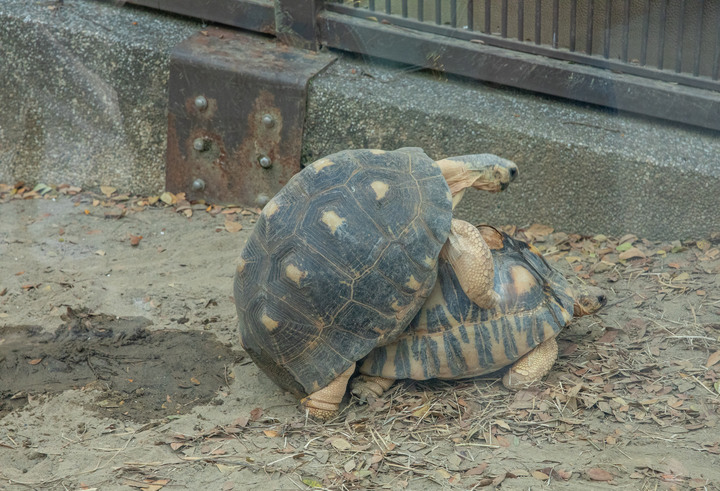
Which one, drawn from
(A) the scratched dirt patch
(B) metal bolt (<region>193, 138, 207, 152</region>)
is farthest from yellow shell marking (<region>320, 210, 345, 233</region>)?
(B) metal bolt (<region>193, 138, 207, 152</region>)

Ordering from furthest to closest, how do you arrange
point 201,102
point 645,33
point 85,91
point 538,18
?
1. point 85,91
2. point 201,102
3. point 538,18
4. point 645,33

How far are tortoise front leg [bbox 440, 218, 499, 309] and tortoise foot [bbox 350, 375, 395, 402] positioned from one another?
1.76ft

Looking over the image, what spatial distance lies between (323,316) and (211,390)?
0.75m

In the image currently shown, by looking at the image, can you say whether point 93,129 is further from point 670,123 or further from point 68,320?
point 670,123

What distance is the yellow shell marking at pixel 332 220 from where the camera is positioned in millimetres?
3172

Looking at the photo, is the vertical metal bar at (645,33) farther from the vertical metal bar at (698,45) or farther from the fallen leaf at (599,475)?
the fallen leaf at (599,475)

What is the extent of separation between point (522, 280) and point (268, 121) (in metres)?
2.10

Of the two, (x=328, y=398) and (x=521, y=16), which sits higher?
(x=521, y=16)

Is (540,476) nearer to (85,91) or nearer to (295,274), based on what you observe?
(295,274)

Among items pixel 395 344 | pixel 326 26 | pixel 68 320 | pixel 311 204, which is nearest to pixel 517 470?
pixel 395 344

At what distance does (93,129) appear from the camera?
5375 mm

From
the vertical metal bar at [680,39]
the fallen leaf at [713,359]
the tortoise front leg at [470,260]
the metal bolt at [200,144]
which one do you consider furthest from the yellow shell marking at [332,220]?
the vertical metal bar at [680,39]

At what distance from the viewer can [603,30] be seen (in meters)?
4.43

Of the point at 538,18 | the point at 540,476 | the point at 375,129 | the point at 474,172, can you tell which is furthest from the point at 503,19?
the point at 540,476
